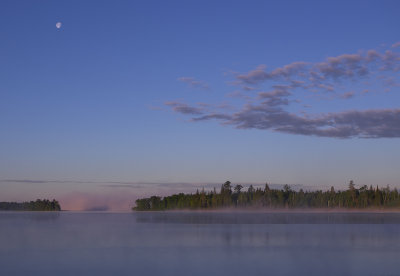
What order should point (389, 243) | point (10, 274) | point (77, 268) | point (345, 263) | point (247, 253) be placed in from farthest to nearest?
point (389, 243), point (247, 253), point (345, 263), point (77, 268), point (10, 274)

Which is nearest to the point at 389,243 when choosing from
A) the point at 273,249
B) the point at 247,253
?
the point at 273,249

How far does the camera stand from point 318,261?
33.4 metres

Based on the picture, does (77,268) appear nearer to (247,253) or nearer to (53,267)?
(53,267)

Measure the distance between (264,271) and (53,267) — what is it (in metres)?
14.4

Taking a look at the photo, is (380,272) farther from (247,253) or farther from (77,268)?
(77,268)

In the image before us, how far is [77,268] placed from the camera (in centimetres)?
3020

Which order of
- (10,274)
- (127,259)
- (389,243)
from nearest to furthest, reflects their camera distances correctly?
(10,274)
(127,259)
(389,243)

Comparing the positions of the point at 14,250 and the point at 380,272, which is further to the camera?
the point at 14,250

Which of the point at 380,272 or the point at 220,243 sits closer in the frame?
the point at 380,272

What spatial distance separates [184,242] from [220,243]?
13.4ft

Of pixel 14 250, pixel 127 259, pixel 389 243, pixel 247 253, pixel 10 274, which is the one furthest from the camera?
pixel 389 243

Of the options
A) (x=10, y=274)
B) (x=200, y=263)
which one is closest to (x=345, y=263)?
(x=200, y=263)

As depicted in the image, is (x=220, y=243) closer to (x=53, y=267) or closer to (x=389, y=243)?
(x=389, y=243)

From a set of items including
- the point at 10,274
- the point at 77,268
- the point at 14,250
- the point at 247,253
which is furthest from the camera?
the point at 14,250
